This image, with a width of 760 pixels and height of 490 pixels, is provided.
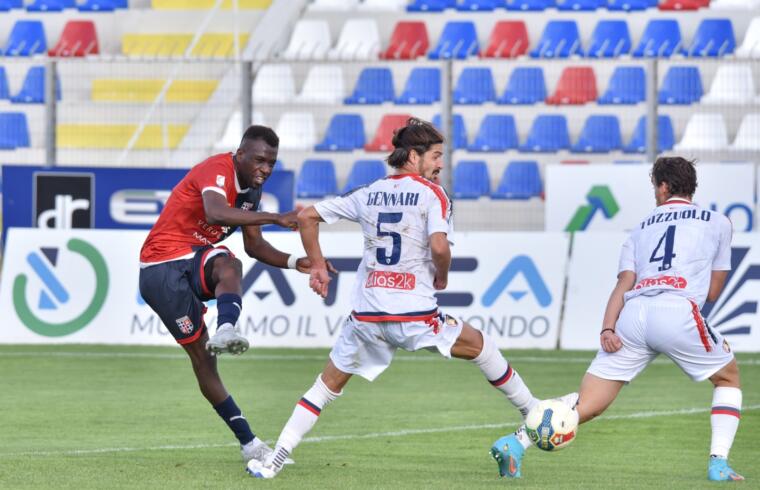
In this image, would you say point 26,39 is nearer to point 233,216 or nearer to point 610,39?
point 610,39

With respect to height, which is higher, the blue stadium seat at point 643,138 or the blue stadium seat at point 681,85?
the blue stadium seat at point 681,85

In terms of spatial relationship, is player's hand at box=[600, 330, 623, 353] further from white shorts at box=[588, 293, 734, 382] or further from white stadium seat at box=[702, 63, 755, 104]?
white stadium seat at box=[702, 63, 755, 104]

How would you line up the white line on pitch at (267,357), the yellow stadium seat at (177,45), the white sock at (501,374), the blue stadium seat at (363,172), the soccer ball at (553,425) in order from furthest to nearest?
the yellow stadium seat at (177,45), the blue stadium seat at (363,172), the white line on pitch at (267,357), the white sock at (501,374), the soccer ball at (553,425)

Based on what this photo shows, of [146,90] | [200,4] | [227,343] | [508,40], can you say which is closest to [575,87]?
[508,40]

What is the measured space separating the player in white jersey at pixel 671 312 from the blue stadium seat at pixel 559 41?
54.4 ft

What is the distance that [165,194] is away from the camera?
60.9 feet

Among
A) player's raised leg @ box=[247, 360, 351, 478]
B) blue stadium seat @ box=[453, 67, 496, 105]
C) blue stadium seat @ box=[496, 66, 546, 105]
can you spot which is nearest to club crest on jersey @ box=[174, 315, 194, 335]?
player's raised leg @ box=[247, 360, 351, 478]

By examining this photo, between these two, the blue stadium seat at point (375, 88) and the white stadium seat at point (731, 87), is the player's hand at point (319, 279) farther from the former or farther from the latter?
the blue stadium seat at point (375, 88)

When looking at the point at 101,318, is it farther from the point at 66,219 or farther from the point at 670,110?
the point at 670,110

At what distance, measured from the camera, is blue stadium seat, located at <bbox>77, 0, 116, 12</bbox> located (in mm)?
27453

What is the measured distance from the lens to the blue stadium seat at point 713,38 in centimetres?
2377

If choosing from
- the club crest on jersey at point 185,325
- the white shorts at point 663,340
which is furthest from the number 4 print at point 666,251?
the club crest on jersey at point 185,325

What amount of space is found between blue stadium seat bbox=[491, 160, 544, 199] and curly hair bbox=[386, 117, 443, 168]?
14.5 meters

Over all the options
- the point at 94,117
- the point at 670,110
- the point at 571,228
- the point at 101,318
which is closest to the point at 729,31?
the point at 670,110
